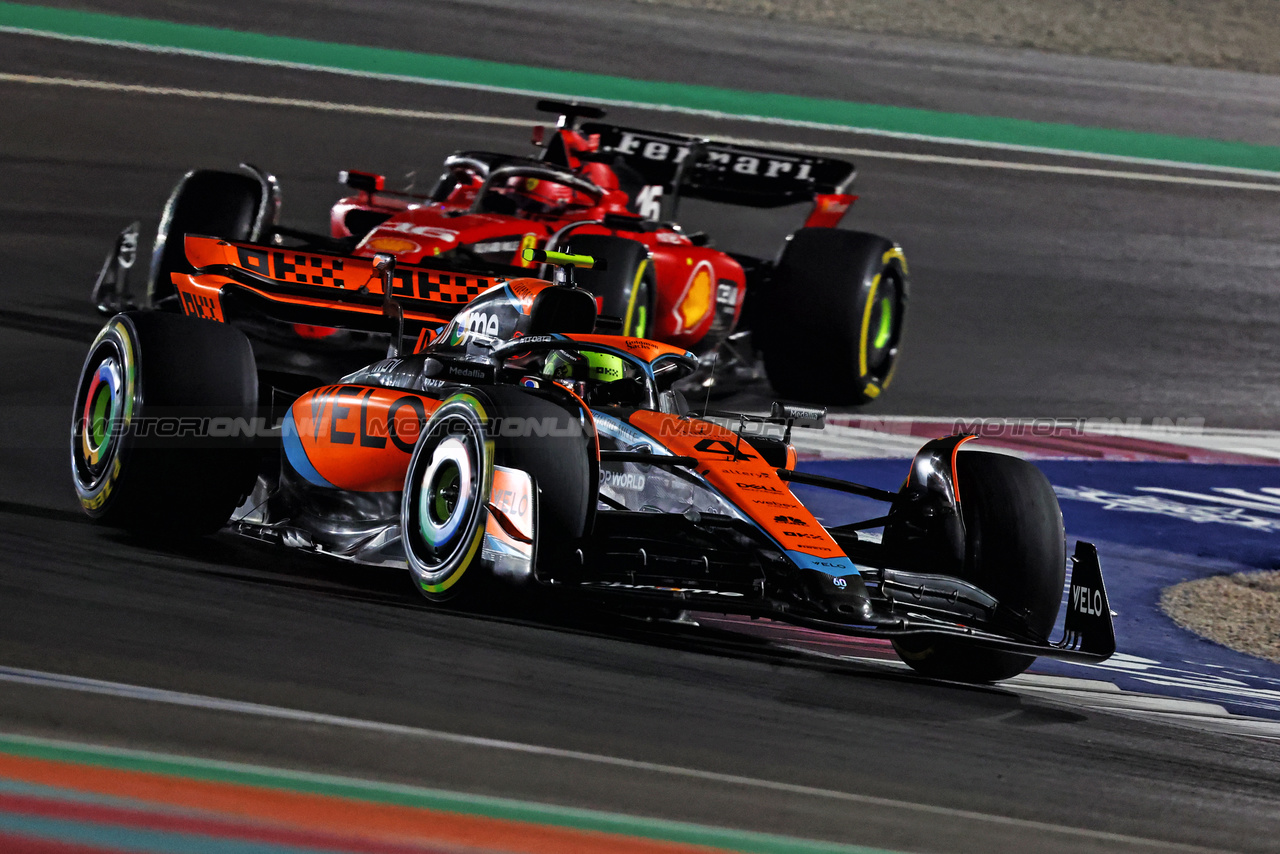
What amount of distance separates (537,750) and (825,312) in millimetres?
6823

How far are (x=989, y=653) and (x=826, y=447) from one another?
4220 millimetres

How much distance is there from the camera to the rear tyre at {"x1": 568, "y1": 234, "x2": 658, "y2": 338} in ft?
32.3

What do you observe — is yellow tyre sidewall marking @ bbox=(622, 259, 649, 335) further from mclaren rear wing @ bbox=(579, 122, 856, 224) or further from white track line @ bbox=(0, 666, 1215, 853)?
white track line @ bbox=(0, 666, 1215, 853)

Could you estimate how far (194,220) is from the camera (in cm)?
1080

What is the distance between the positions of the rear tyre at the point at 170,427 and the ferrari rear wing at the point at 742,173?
5767 mm

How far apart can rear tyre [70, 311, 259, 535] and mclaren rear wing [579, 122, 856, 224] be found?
5.77m

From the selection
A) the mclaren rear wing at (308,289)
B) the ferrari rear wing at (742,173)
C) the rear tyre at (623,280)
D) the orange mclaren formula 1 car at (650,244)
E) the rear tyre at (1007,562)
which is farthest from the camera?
the ferrari rear wing at (742,173)

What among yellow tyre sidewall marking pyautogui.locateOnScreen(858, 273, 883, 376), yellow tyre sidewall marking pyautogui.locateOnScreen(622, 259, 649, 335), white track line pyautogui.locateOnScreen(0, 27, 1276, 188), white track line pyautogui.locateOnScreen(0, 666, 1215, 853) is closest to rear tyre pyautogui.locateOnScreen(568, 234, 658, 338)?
yellow tyre sidewall marking pyautogui.locateOnScreen(622, 259, 649, 335)

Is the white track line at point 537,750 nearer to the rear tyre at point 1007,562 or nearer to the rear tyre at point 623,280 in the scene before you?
the rear tyre at point 1007,562

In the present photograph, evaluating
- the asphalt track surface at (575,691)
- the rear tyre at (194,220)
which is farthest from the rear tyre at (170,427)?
the rear tyre at (194,220)

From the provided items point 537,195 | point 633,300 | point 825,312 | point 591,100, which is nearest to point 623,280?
point 633,300

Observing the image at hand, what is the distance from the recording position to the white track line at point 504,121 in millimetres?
18016

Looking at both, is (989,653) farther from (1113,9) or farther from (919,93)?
(1113,9)

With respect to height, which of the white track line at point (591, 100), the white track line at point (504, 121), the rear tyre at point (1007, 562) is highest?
the white track line at point (591, 100)
